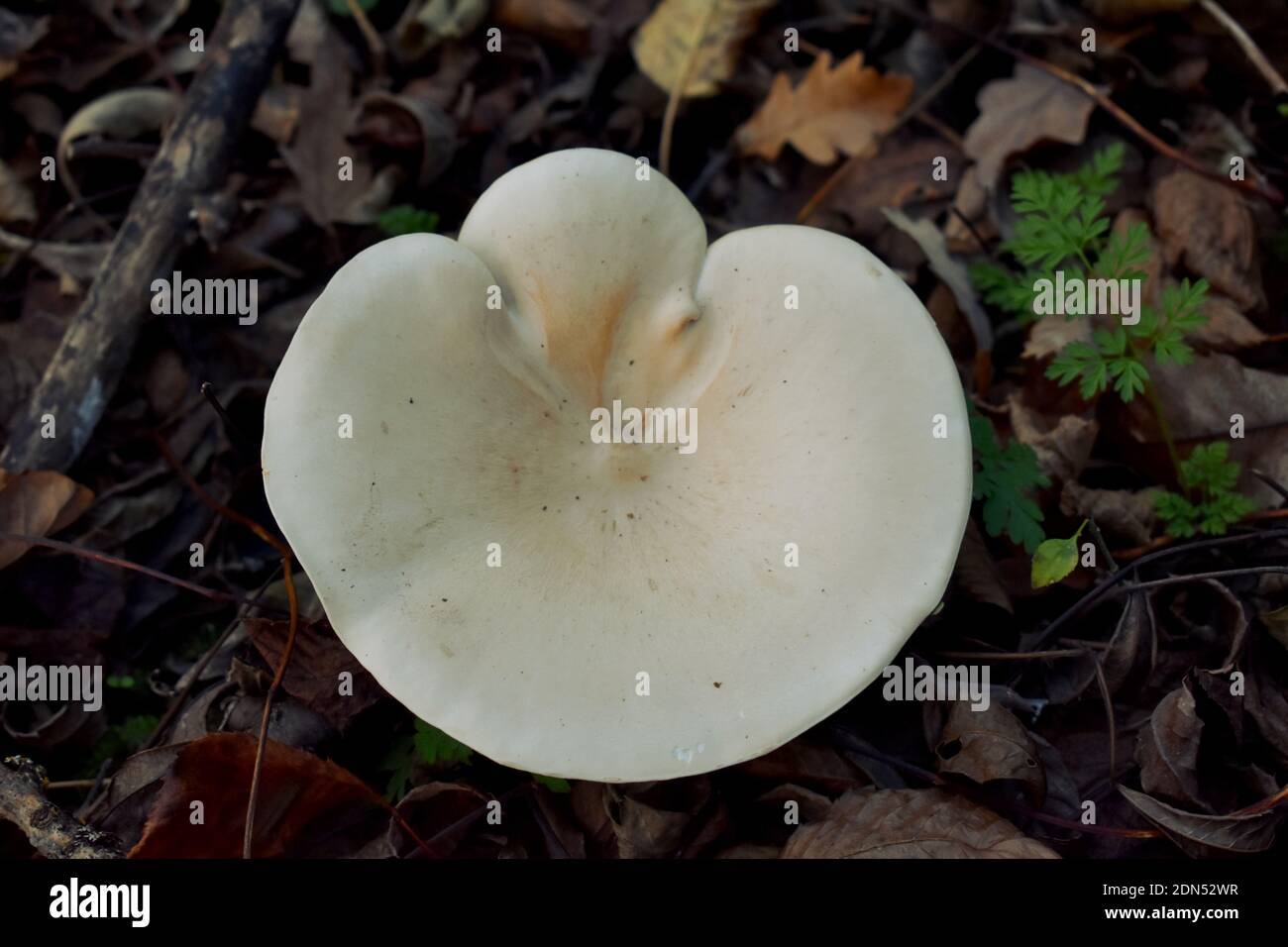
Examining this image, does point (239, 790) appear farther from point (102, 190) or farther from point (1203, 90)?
point (1203, 90)

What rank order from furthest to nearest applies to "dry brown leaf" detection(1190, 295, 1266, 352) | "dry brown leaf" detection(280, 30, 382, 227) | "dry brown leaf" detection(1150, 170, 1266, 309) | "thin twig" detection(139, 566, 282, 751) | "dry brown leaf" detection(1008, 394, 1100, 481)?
"dry brown leaf" detection(280, 30, 382, 227) < "dry brown leaf" detection(1150, 170, 1266, 309) < "dry brown leaf" detection(1190, 295, 1266, 352) < "dry brown leaf" detection(1008, 394, 1100, 481) < "thin twig" detection(139, 566, 282, 751)

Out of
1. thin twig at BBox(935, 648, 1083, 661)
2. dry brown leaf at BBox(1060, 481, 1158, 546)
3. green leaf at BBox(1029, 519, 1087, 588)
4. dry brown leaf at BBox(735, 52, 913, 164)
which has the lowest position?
thin twig at BBox(935, 648, 1083, 661)

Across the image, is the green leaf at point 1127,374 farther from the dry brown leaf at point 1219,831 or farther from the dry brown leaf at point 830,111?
the dry brown leaf at point 830,111

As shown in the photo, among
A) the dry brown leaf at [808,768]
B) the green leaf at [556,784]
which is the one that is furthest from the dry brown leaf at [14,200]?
the dry brown leaf at [808,768]

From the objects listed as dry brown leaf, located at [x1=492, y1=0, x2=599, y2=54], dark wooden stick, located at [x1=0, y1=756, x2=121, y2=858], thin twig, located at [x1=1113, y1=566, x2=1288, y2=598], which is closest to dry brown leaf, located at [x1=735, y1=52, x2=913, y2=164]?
dry brown leaf, located at [x1=492, y1=0, x2=599, y2=54]

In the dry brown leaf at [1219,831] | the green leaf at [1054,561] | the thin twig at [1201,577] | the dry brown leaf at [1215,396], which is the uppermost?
the dry brown leaf at [1215,396]

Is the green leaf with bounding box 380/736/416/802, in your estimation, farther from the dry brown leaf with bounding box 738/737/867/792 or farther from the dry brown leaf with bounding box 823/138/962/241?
the dry brown leaf with bounding box 823/138/962/241
